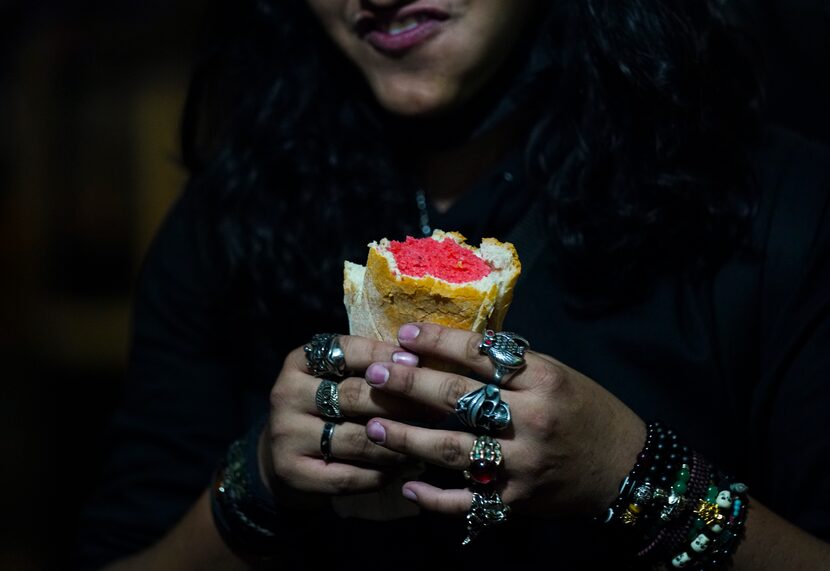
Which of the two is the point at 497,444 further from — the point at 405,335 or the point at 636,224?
the point at 636,224

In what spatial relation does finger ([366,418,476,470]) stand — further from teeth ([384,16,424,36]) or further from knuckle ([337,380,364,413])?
teeth ([384,16,424,36])

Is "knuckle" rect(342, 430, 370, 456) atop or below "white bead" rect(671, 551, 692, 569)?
atop

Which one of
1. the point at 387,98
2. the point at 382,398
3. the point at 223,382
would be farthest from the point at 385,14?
the point at 223,382

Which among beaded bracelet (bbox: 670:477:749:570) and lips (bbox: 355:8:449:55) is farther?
lips (bbox: 355:8:449:55)

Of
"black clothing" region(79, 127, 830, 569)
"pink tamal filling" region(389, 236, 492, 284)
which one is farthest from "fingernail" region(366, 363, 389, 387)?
"black clothing" region(79, 127, 830, 569)

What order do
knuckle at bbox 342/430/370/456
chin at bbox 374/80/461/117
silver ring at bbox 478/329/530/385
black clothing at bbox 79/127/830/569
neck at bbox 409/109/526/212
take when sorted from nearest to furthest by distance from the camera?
silver ring at bbox 478/329/530/385, knuckle at bbox 342/430/370/456, black clothing at bbox 79/127/830/569, chin at bbox 374/80/461/117, neck at bbox 409/109/526/212

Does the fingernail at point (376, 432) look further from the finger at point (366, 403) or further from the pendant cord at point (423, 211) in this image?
the pendant cord at point (423, 211)

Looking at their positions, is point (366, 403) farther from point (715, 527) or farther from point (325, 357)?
point (715, 527)

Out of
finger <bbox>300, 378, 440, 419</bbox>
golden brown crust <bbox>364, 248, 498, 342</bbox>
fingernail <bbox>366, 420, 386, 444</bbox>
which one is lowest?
fingernail <bbox>366, 420, 386, 444</bbox>
